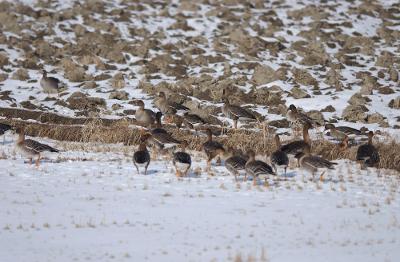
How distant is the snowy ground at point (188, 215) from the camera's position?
11023 millimetres

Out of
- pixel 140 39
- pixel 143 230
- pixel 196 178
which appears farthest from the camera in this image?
pixel 140 39

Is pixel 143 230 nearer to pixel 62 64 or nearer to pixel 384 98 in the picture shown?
pixel 384 98

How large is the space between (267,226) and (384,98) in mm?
20016

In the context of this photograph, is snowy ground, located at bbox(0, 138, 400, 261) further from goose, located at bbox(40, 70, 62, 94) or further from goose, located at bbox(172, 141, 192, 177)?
goose, located at bbox(40, 70, 62, 94)

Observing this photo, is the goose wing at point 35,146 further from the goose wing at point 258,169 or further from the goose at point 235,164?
the goose wing at point 258,169

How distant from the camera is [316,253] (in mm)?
11000

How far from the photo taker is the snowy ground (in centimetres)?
1102

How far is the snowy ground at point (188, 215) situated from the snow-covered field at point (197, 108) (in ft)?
0.14

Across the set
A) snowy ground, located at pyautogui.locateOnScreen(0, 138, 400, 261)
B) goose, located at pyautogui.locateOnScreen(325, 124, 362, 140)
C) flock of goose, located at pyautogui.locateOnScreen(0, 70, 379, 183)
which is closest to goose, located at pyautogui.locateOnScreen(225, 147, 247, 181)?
flock of goose, located at pyautogui.locateOnScreen(0, 70, 379, 183)

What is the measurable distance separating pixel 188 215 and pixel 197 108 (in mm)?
16089

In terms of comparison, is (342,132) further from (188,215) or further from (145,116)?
(188,215)

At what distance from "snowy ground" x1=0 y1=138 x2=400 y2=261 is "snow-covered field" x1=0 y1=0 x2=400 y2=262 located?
0.04 metres

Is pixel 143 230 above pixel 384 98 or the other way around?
the other way around

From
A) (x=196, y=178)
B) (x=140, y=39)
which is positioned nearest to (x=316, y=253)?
(x=196, y=178)
